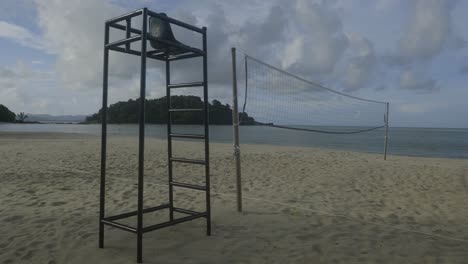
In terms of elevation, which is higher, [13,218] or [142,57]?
[142,57]

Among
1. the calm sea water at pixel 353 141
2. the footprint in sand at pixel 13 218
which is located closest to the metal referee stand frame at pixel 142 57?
the footprint in sand at pixel 13 218

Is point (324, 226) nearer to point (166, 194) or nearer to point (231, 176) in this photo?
point (166, 194)

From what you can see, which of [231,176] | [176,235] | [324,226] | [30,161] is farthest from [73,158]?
[324,226]

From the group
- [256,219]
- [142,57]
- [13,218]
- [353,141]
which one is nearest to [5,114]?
[353,141]

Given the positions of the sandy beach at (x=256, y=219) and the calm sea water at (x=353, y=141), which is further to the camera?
the calm sea water at (x=353, y=141)

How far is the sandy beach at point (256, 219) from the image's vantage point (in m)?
3.16

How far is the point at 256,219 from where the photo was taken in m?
4.29

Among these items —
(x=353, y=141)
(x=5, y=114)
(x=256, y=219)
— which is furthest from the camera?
(x=5, y=114)

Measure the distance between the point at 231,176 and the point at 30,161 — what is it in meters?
5.61

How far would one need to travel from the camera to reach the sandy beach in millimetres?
A: 3160

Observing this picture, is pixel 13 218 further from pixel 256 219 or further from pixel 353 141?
pixel 353 141

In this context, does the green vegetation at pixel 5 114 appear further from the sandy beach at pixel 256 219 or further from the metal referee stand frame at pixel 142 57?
the metal referee stand frame at pixel 142 57

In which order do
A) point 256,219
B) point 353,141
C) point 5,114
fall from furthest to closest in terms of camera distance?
1. point 5,114
2. point 353,141
3. point 256,219

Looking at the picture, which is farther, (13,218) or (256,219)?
(256,219)
